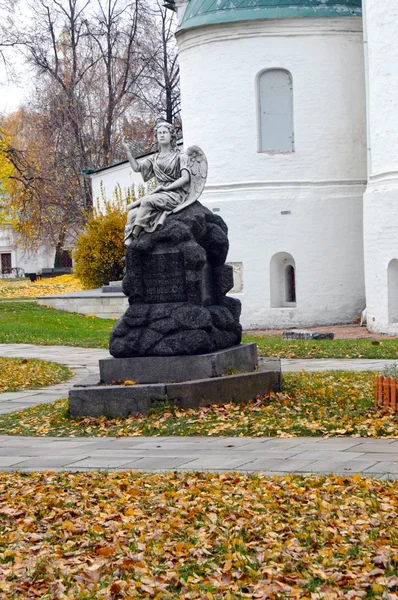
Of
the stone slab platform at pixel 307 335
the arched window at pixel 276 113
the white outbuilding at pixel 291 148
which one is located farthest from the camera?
the arched window at pixel 276 113

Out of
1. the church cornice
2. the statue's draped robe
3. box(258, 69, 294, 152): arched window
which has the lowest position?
the statue's draped robe

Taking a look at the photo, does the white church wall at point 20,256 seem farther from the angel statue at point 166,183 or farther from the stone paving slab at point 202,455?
the stone paving slab at point 202,455

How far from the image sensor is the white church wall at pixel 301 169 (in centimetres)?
2720

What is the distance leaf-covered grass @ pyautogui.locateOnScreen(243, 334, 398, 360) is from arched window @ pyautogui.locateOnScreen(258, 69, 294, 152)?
688 centimetres

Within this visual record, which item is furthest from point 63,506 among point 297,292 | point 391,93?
point 297,292

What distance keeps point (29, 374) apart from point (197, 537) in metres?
10.2

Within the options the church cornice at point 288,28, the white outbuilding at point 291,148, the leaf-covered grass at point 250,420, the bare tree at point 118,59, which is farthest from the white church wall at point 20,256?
the leaf-covered grass at point 250,420

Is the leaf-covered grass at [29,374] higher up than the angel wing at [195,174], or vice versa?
the angel wing at [195,174]

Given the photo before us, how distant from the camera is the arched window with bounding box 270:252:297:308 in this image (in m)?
27.6

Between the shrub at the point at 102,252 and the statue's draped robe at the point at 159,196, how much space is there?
75.8ft

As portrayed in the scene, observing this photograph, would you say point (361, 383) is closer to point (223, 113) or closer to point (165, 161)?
point (165, 161)

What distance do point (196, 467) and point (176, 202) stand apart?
4634mm

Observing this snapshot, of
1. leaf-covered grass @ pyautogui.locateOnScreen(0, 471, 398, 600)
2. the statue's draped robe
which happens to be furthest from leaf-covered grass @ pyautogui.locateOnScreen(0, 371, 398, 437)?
leaf-covered grass @ pyautogui.locateOnScreen(0, 471, 398, 600)

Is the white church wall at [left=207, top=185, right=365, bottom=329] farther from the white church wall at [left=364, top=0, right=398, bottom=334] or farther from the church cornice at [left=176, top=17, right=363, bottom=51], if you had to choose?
the church cornice at [left=176, top=17, right=363, bottom=51]
